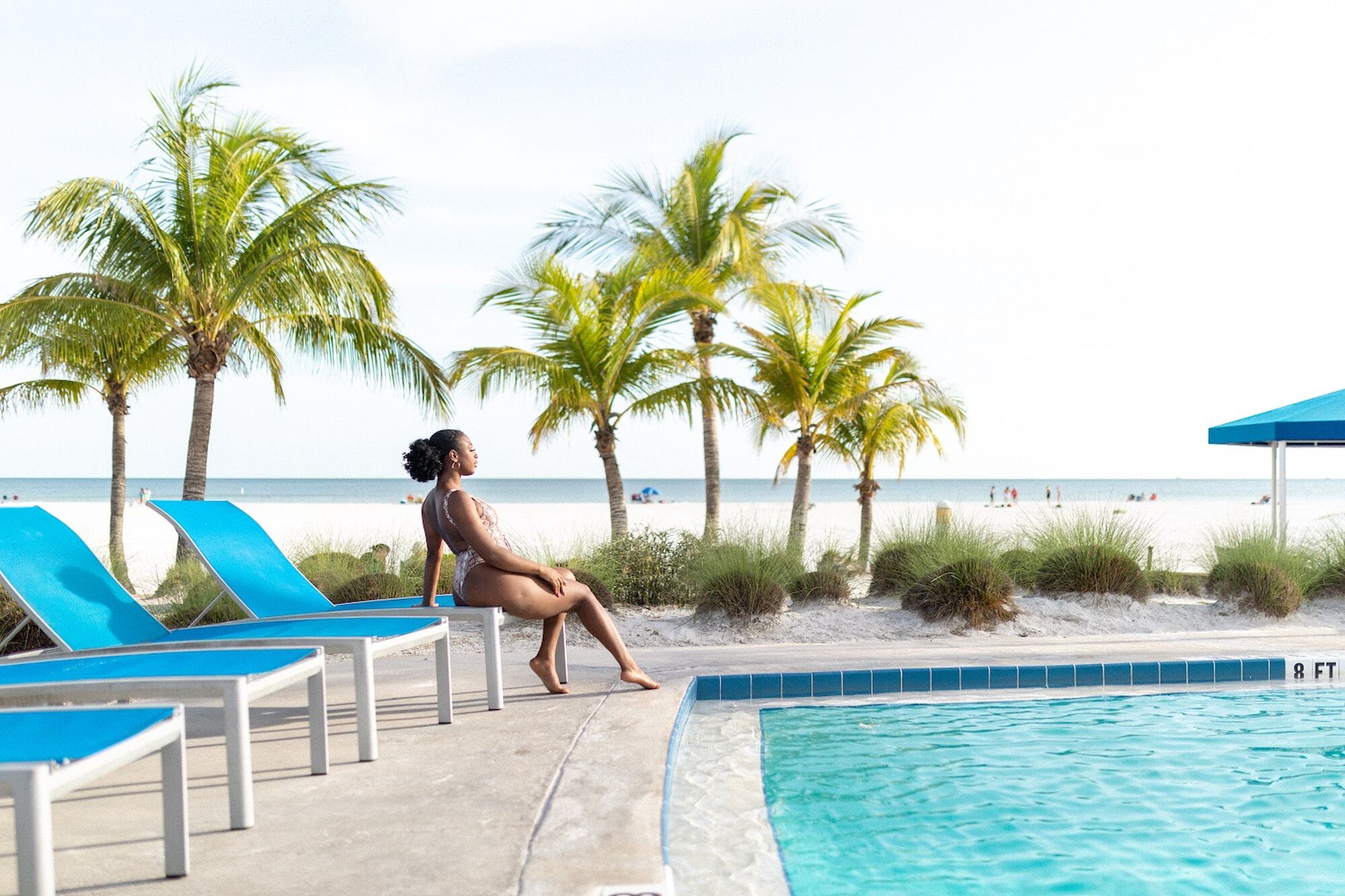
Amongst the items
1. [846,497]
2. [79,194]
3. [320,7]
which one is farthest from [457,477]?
[846,497]

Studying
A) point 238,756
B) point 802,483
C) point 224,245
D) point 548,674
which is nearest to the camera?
point 238,756

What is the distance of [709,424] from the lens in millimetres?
13898

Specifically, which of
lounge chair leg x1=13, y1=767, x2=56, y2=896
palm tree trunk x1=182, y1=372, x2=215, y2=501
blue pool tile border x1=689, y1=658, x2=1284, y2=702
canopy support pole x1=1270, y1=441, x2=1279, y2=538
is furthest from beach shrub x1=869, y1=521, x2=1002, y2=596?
palm tree trunk x1=182, y1=372, x2=215, y2=501

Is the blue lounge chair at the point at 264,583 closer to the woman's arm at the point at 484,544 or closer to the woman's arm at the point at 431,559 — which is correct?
the woman's arm at the point at 431,559

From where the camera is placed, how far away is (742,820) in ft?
12.1

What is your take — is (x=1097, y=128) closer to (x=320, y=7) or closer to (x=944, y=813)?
(x=320, y=7)

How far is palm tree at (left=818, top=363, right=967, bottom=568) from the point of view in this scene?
46.8 ft

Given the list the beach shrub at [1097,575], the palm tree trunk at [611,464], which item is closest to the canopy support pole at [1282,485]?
the beach shrub at [1097,575]

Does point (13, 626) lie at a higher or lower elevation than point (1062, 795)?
higher

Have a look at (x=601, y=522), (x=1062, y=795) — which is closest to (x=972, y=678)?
(x=1062, y=795)

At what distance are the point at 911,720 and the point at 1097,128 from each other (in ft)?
37.5

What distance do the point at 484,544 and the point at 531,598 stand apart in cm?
33

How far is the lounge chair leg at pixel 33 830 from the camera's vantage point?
6.34ft

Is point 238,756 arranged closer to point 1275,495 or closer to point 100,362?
point 1275,495
